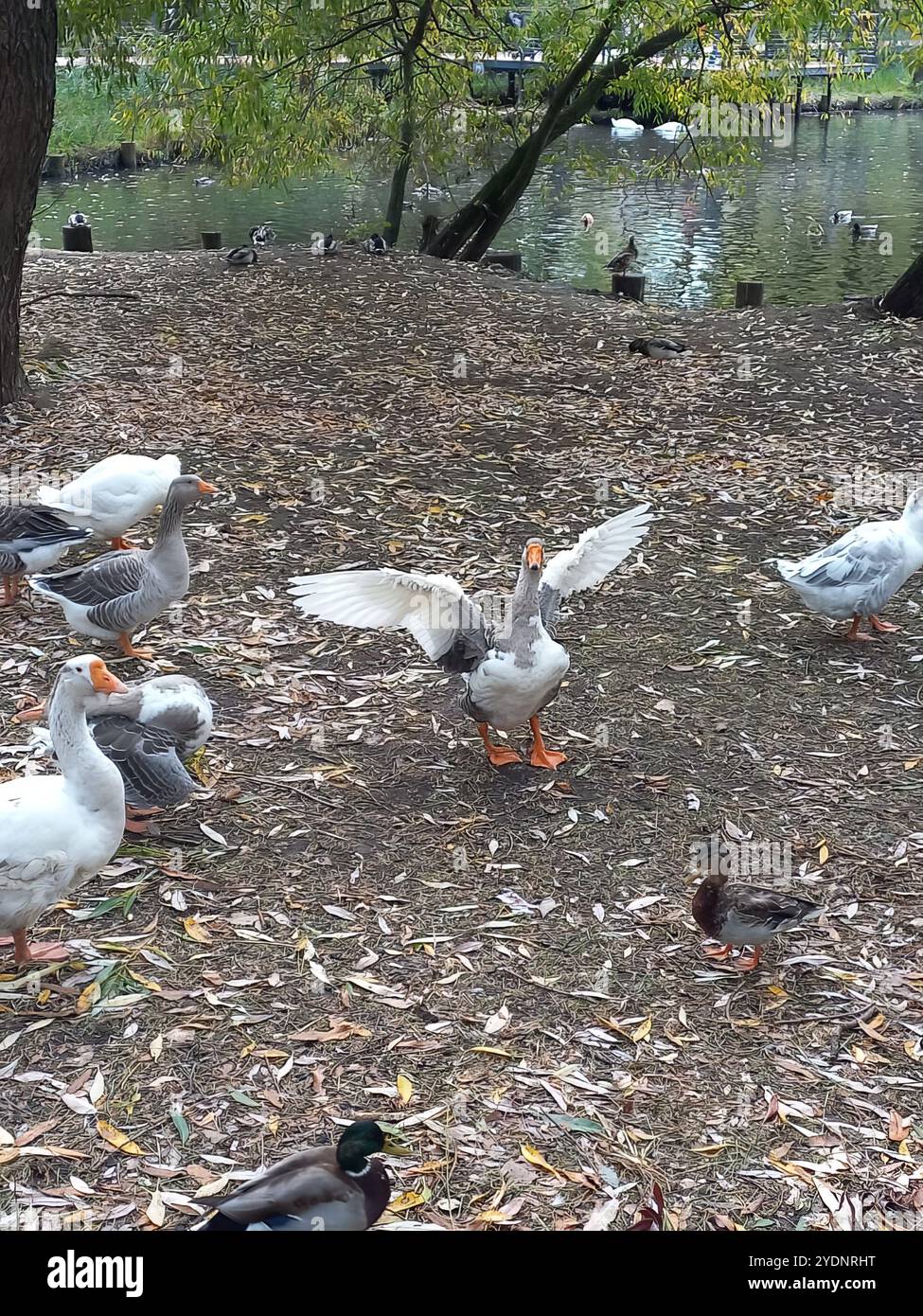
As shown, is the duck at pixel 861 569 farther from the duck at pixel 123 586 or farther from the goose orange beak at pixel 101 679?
the goose orange beak at pixel 101 679

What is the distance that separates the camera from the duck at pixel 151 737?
14.2 ft

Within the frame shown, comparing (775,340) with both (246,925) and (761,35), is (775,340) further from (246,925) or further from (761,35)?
(246,925)

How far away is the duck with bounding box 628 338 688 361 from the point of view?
10.8 meters

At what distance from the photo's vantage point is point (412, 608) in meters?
4.97

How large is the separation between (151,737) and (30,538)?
6.13 ft

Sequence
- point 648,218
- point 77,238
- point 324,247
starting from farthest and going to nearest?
point 648,218 < point 77,238 < point 324,247

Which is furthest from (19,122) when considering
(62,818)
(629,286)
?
(629,286)

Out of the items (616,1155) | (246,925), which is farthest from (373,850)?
(616,1155)

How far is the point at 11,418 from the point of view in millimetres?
8258

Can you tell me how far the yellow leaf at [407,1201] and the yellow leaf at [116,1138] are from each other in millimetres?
703

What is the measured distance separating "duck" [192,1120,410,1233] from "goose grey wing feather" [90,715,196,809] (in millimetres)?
1765

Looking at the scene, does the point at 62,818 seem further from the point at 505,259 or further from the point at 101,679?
the point at 505,259

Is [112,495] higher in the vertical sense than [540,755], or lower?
higher

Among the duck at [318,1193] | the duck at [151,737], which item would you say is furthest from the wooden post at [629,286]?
the duck at [318,1193]
